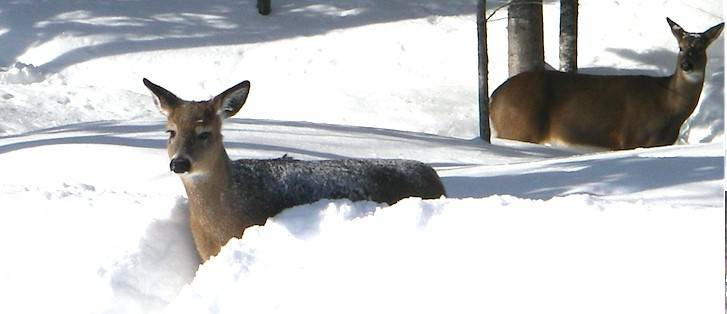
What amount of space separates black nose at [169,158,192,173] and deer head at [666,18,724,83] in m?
7.92

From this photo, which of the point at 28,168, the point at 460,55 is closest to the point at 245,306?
the point at 28,168

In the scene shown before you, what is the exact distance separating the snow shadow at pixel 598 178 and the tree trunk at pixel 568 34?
6.96 meters

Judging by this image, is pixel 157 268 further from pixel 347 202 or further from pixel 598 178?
pixel 598 178

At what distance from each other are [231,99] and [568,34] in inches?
391

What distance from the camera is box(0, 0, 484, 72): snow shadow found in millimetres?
19047

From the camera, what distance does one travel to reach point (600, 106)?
46.1ft

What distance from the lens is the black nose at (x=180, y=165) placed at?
634cm

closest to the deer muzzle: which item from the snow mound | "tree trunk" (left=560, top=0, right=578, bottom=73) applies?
"tree trunk" (left=560, top=0, right=578, bottom=73)

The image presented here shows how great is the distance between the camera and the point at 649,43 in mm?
18891

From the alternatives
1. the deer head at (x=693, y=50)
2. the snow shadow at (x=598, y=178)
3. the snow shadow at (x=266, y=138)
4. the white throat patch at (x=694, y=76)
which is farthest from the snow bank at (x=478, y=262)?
the white throat patch at (x=694, y=76)

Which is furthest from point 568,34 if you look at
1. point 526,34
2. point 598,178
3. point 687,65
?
point 598,178

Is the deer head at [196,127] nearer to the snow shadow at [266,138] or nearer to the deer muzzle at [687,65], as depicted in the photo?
the snow shadow at [266,138]

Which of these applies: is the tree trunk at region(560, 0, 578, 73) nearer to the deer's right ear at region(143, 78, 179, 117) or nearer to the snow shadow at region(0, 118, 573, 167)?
the snow shadow at region(0, 118, 573, 167)

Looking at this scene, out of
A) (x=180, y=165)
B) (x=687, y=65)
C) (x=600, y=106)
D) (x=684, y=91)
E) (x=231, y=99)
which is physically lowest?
(x=600, y=106)
